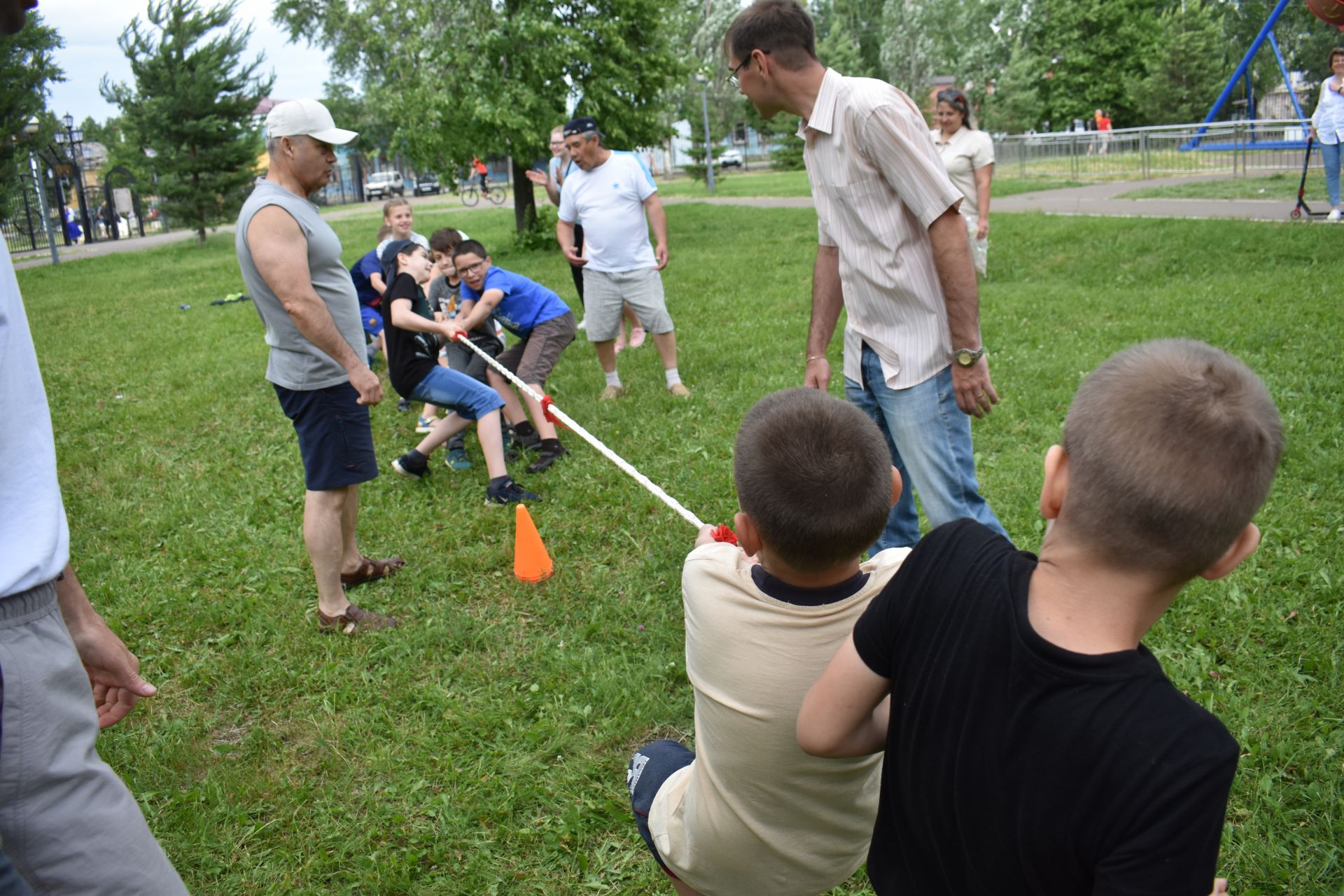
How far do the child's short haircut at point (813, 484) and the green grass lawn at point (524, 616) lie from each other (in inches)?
58.6

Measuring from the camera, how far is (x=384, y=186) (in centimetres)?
5616

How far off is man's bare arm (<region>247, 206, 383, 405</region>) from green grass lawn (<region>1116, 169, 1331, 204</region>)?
13965 mm

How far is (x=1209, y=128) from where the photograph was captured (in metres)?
20.0

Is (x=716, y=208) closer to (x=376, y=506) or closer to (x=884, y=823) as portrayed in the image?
(x=376, y=506)

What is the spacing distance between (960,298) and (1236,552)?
1893 mm

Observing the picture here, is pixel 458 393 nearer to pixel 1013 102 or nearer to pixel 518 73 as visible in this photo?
pixel 518 73

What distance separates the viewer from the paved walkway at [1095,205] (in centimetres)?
1320

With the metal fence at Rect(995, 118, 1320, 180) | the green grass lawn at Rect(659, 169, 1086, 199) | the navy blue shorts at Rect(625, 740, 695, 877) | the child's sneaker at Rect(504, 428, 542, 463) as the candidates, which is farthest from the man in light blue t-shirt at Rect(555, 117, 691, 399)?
the metal fence at Rect(995, 118, 1320, 180)

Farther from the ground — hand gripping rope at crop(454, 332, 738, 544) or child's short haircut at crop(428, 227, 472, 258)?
child's short haircut at crop(428, 227, 472, 258)

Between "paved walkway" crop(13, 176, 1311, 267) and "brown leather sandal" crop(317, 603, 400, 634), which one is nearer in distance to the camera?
"brown leather sandal" crop(317, 603, 400, 634)

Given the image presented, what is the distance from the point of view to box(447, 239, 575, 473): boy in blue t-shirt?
6.46 meters

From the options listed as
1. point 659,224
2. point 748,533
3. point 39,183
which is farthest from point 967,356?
point 39,183

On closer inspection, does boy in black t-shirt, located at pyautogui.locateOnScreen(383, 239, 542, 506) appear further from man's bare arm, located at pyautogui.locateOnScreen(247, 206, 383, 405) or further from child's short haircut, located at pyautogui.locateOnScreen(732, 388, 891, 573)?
child's short haircut, located at pyautogui.locateOnScreen(732, 388, 891, 573)

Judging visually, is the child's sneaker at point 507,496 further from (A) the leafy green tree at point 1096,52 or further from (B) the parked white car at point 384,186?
(B) the parked white car at point 384,186
